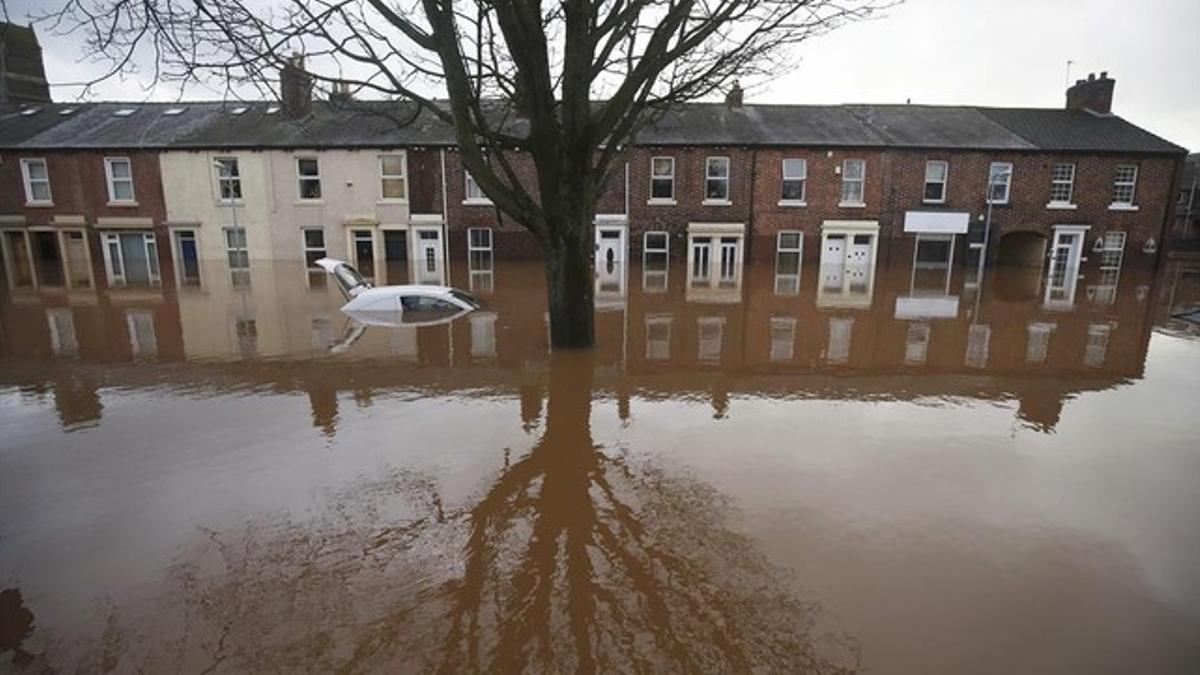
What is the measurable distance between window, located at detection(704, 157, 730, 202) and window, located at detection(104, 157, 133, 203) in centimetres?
2160

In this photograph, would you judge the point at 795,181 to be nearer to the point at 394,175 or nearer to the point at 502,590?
the point at 394,175

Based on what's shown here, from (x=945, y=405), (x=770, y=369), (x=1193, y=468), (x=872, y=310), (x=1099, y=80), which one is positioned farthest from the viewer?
(x=1099, y=80)

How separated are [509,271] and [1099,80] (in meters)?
24.8

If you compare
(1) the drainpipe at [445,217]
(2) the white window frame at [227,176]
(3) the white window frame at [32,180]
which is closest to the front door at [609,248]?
(1) the drainpipe at [445,217]

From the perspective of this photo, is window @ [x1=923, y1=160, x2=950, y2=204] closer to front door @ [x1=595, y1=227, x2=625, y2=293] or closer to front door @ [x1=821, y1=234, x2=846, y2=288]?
front door @ [x1=821, y1=234, x2=846, y2=288]

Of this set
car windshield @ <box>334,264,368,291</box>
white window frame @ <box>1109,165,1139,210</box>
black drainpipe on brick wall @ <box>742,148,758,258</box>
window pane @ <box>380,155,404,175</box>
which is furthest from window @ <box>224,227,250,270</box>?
white window frame @ <box>1109,165,1139,210</box>

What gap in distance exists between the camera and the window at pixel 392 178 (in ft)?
76.2

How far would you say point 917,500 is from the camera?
17.6 ft

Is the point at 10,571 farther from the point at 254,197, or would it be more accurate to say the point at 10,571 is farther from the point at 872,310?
the point at 254,197

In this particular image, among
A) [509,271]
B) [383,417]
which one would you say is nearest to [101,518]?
[383,417]

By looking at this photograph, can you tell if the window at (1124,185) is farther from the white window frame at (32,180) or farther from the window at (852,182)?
the white window frame at (32,180)

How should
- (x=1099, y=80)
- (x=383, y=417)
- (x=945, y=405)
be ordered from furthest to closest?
(x=1099, y=80)
(x=945, y=405)
(x=383, y=417)

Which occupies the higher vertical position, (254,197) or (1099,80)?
(1099,80)

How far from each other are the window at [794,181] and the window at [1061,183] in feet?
30.2
